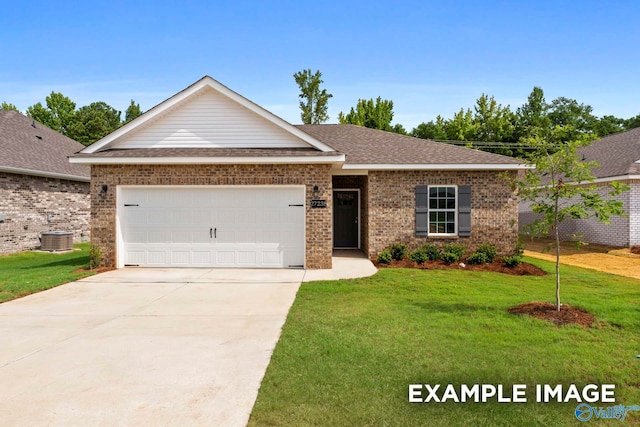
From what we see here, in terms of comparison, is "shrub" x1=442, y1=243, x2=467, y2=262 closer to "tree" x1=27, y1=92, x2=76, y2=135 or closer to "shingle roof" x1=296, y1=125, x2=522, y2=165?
→ "shingle roof" x1=296, y1=125, x2=522, y2=165

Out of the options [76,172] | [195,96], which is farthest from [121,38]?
[76,172]

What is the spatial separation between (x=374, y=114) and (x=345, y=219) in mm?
22851

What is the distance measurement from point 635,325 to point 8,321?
970cm

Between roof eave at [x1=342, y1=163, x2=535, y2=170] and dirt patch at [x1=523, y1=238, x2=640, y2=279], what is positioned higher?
roof eave at [x1=342, y1=163, x2=535, y2=170]

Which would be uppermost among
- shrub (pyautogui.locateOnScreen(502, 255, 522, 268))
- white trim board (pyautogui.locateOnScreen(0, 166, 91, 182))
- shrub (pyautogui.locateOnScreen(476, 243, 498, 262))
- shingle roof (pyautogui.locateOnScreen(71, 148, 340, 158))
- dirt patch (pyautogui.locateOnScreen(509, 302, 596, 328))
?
shingle roof (pyautogui.locateOnScreen(71, 148, 340, 158))

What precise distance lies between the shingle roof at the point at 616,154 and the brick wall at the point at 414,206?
21.3 ft

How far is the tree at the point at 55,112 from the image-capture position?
158 ft

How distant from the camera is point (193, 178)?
38.0 ft

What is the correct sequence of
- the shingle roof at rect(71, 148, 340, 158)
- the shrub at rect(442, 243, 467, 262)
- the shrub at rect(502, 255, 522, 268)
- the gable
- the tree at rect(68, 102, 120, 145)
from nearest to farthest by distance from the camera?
the shingle roof at rect(71, 148, 340, 158), the gable, the shrub at rect(502, 255, 522, 268), the shrub at rect(442, 243, 467, 262), the tree at rect(68, 102, 120, 145)

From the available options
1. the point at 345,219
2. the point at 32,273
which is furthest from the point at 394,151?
the point at 32,273

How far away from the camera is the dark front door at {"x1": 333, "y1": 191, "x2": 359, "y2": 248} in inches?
629

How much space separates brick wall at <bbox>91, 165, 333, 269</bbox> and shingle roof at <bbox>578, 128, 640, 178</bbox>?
12.5m

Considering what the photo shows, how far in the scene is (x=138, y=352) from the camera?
5207 mm

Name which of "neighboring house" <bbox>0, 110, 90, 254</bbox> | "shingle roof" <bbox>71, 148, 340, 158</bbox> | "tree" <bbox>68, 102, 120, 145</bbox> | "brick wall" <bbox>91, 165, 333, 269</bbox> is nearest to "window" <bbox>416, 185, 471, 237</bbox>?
"brick wall" <bbox>91, 165, 333, 269</bbox>
